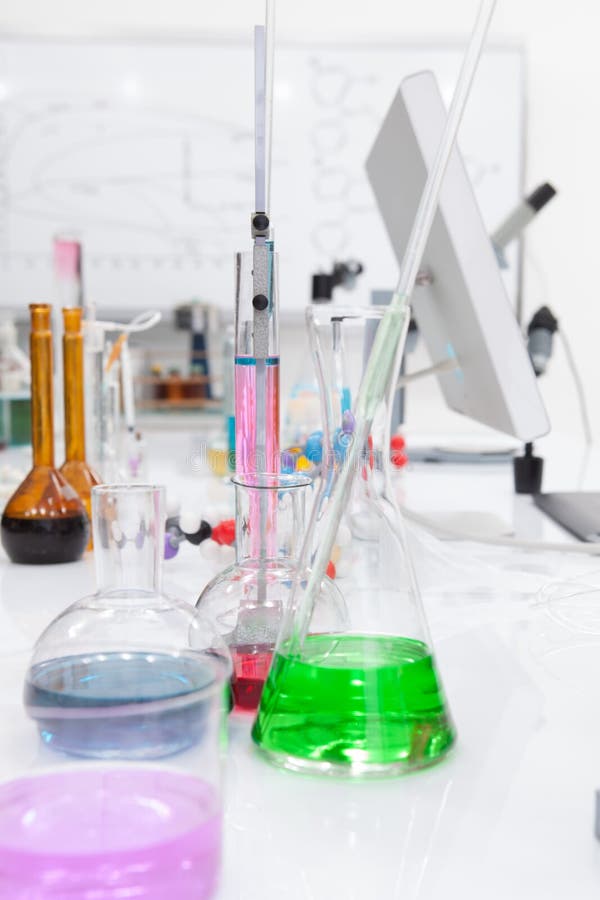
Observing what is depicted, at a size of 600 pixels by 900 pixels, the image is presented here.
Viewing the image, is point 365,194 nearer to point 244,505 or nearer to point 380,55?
point 380,55

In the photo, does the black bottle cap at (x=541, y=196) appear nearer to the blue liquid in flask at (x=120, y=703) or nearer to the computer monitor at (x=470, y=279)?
the computer monitor at (x=470, y=279)

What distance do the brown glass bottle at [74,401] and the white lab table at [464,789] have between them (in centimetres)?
19

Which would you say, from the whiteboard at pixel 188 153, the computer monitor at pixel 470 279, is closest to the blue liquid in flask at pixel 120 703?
the computer monitor at pixel 470 279

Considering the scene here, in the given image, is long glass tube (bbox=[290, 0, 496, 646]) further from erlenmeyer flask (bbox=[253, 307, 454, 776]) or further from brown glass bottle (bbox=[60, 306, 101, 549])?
brown glass bottle (bbox=[60, 306, 101, 549])

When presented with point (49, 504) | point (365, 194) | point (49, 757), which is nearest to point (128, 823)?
point (49, 757)

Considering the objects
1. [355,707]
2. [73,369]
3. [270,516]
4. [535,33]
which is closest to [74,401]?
[73,369]

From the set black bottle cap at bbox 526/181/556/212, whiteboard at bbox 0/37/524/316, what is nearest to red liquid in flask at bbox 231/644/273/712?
black bottle cap at bbox 526/181/556/212

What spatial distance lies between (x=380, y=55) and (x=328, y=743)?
311 cm

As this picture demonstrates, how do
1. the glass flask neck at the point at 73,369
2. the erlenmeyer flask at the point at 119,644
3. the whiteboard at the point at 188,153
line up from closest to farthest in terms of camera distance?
the erlenmeyer flask at the point at 119,644, the glass flask neck at the point at 73,369, the whiteboard at the point at 188,153

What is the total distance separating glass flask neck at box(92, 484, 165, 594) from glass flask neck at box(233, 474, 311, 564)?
56 mm

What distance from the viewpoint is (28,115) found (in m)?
3.22

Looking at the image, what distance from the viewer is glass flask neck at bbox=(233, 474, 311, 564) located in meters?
0.53

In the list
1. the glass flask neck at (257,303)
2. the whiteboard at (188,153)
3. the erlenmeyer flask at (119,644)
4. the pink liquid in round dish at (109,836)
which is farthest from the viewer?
the whiteboard at (188,153)

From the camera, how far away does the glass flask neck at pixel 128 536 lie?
0.49 m
